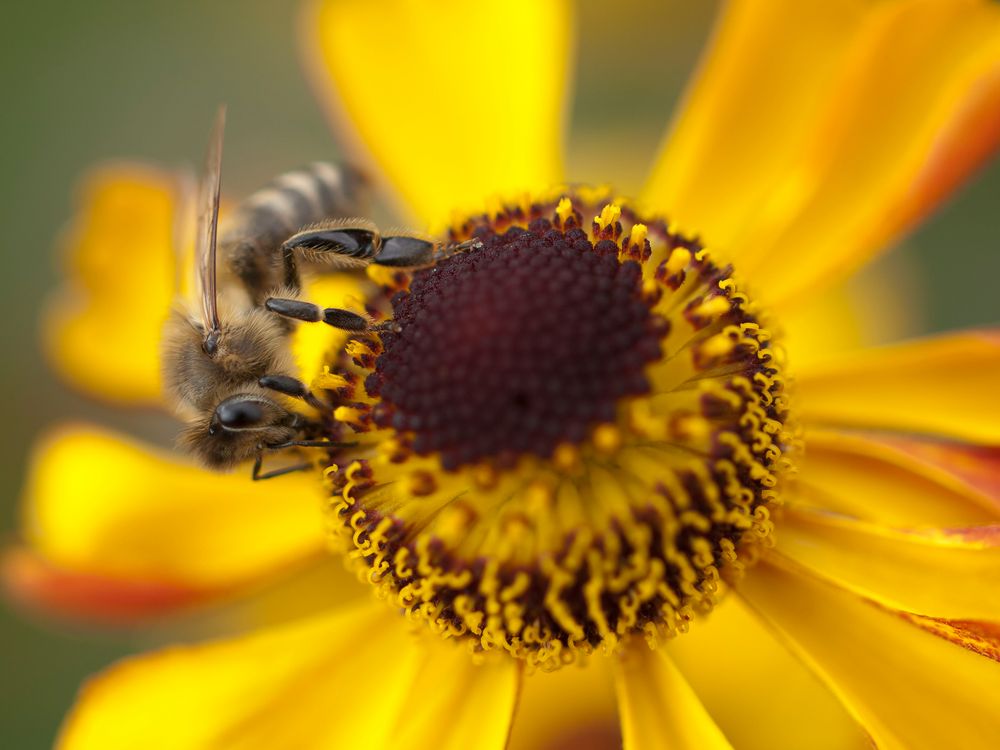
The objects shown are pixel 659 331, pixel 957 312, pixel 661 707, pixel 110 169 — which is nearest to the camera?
pixel 659 331

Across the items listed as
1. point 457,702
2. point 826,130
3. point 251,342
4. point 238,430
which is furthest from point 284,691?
point 826,130

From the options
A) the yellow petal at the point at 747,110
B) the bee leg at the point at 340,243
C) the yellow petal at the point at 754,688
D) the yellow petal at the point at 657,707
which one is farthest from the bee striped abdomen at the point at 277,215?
the yellow petal at the point at 754,688

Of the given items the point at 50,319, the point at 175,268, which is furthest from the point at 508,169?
the point at 50,319

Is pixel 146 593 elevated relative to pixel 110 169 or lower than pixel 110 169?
lower

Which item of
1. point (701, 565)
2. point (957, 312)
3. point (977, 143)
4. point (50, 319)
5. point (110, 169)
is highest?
point (110, 169)

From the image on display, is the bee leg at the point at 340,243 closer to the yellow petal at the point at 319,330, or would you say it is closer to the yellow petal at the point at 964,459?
the yellow petal at the point at 319,330

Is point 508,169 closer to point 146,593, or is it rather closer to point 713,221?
point 713,221

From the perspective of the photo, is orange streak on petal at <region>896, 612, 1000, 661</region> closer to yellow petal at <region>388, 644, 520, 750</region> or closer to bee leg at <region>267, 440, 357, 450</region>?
yellow petal at <region>388, 644, 520, 750</region>
